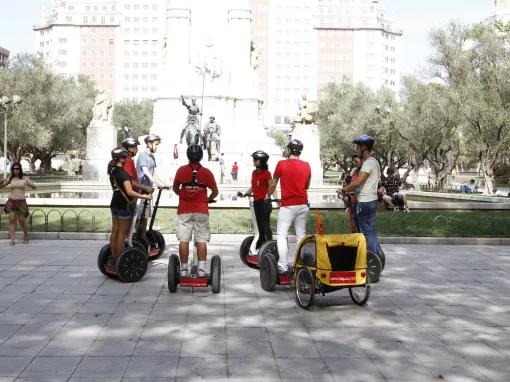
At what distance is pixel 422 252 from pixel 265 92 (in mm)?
134072

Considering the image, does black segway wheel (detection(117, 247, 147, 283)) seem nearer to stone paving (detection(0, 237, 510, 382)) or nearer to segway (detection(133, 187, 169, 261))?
stone paving (detection(0, 237, 510, 382))

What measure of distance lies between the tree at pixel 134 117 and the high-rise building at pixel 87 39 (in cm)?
6960

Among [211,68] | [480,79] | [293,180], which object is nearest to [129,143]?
[293,180]

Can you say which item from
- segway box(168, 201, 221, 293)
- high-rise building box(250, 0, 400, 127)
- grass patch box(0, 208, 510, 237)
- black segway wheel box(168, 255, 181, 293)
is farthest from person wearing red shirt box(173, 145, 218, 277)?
high-rise building box(250, 0, 400, 127)

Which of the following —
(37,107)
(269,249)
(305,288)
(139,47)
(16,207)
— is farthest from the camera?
(139,47)

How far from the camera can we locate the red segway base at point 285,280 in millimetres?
9797

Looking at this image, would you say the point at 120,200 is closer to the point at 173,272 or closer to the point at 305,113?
the point at 173,272

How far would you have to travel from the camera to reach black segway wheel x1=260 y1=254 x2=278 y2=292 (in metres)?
9.69

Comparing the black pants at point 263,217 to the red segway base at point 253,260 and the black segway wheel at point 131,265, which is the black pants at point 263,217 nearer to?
the red segway base at point 253,260

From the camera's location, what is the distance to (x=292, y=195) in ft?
31.3

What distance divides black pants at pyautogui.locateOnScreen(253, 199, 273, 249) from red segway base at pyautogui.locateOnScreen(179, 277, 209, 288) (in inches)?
68.6

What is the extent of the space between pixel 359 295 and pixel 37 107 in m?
47.1

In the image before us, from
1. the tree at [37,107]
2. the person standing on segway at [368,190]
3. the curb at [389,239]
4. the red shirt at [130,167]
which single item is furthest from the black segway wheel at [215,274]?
the tree at [37,107]

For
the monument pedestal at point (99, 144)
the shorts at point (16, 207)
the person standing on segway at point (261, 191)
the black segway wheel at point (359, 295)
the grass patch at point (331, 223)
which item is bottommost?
the black segway wheel at point (359, 295)
